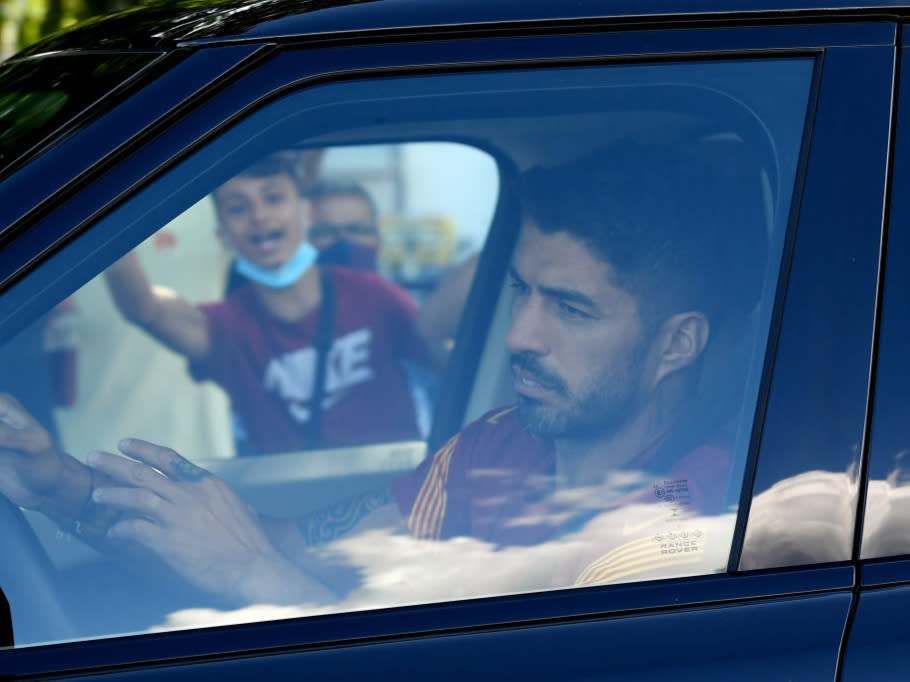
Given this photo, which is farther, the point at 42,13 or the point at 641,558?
the point at 42,13

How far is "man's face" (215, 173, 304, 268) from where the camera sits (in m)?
Result: 3.38

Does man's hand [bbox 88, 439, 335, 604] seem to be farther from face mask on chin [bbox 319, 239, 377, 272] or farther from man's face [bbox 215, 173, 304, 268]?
face mask on chin [bbox 319, 239, 377, 272]

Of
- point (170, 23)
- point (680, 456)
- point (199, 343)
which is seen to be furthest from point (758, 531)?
point (199, 343)

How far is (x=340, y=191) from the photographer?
4383mm

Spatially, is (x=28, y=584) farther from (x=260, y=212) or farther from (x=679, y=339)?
(x=260, y=212)

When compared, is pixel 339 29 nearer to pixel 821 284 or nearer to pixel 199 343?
pixel 821 284

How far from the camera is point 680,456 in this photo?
1.34m

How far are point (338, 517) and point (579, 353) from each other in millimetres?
405

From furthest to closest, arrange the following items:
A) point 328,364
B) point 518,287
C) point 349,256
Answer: point 349,256
point 328,364
point 518,287

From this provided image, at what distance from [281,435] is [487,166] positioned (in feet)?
5.48

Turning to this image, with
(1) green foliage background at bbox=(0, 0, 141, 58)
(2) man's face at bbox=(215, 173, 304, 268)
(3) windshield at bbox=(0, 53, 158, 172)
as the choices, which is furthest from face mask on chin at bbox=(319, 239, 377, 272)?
(3) windshield at bbox=(0, 53, 158, 172)

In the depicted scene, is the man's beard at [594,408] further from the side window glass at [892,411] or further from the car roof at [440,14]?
the car roof at [440,14]

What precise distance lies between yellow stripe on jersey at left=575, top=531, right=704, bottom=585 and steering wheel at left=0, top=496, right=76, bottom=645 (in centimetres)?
56

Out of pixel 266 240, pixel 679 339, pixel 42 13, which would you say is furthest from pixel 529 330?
pixel 42 13
